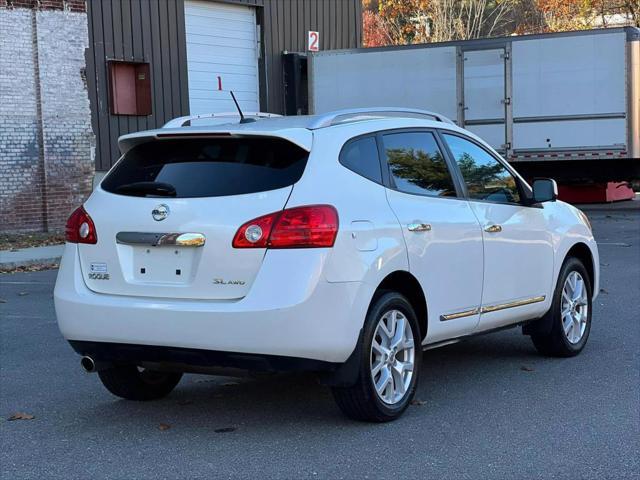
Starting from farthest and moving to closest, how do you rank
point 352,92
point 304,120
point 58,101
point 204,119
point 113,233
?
point 352,92 < point 58,101 < point 204,119 < point 304,120 < point 113,233

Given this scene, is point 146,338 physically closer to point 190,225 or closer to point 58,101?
point 190,225

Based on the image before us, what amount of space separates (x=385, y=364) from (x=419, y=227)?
836mm

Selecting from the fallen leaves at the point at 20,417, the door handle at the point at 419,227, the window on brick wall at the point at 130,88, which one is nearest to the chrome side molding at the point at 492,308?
the door handle at the point at 419,227

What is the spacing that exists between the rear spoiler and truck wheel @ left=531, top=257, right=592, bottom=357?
2704 mm

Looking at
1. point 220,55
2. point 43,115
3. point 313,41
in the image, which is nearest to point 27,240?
point 43,115

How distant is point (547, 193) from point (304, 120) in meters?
2.14

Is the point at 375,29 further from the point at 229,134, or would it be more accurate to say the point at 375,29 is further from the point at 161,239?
the point at 161,239

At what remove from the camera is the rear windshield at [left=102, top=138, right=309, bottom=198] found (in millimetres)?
5270

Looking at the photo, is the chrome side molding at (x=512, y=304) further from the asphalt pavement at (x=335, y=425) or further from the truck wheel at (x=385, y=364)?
the truck wheel at (x=385, y=364)

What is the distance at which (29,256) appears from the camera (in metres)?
15.4

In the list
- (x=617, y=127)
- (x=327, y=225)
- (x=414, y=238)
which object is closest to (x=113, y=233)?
(x=327, y=225)

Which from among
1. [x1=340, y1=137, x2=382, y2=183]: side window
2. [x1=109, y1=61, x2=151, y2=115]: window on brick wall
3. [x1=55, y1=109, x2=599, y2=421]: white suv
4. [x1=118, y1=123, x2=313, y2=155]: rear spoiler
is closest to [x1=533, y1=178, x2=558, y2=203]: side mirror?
[x1=55, y1=109, x2=599, y2=421]: white suv

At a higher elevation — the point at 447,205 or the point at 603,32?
the point at 603,32

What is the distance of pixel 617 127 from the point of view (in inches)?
806
